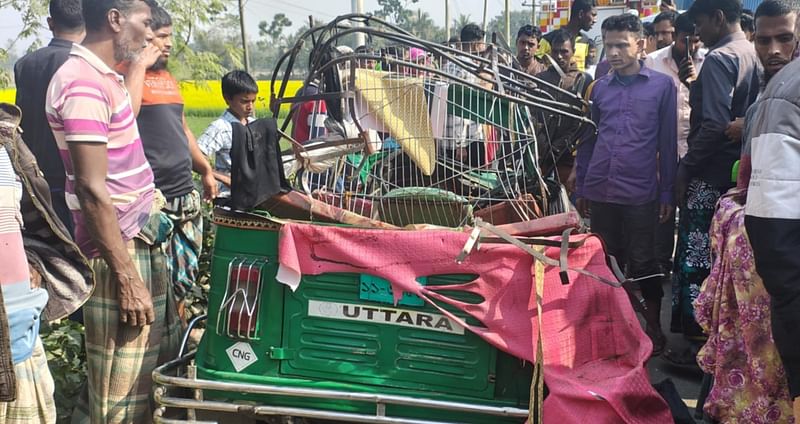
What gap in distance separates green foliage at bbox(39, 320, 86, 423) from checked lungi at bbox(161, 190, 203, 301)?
65cm

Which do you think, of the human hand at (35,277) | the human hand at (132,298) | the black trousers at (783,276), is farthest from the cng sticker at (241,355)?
the black trousers at (783,276)

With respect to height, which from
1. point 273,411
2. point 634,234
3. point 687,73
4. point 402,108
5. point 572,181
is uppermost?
point 687,73

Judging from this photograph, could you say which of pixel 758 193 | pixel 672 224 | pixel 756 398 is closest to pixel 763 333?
pixel 756 398

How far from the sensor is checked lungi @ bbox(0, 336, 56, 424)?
2529mm

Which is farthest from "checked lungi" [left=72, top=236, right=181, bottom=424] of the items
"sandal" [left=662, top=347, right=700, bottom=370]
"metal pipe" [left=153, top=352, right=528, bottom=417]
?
"sandal" [left=662, top=347, right=700, bottom=370]

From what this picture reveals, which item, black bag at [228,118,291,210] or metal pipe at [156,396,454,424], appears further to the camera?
black bag at [228,118,291,210]

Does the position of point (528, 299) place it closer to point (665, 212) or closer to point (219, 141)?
point (665, 212)

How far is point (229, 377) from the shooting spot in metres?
3.07

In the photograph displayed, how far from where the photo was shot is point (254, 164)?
3.15 m

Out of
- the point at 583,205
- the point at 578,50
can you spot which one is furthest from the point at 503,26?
the point at 583,205

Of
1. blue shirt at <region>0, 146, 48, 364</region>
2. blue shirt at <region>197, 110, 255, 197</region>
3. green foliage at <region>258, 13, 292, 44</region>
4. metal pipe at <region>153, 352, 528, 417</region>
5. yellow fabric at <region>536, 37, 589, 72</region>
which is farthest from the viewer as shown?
green foliage at <region>258, 13, 292, 44</region>

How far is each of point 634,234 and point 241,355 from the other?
2757 millimetres

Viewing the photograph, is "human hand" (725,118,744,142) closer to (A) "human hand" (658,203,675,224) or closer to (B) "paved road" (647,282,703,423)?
(A) "human hand" (658,203,675,224)

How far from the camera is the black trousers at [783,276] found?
7.26 ft
